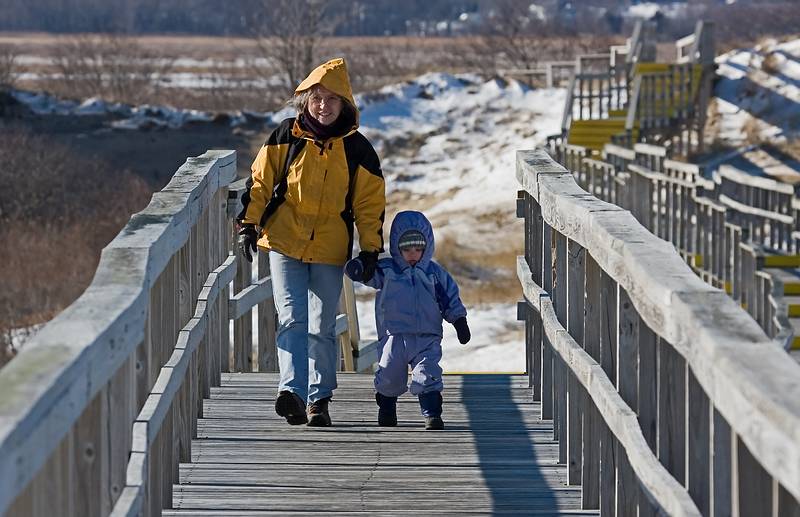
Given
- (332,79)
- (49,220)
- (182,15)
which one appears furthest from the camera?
(182,15)

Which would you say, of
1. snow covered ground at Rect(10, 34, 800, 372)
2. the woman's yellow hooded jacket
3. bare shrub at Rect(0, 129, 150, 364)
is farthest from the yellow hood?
snow covered ground at Rect(10, 34, 800, 372)

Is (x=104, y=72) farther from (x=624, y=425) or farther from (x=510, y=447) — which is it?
(x=624, y=425)

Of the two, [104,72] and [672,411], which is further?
[104,72]

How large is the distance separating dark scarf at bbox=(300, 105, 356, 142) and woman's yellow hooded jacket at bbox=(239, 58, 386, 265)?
16mm

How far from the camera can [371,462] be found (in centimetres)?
594

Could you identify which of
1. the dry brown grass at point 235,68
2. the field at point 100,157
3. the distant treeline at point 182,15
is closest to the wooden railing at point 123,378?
the field at point 100,157

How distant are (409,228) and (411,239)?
5 centimetres

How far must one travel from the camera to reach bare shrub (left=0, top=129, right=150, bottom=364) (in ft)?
93.2

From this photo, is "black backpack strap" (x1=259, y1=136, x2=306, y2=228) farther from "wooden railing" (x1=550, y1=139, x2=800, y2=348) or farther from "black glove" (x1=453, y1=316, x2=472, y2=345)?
"wooden railing" (x1=550, y1=139, x2=800, y2=348)

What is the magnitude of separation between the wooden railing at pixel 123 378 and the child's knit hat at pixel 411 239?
0.81 m

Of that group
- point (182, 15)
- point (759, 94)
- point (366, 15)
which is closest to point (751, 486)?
point (759, 94)

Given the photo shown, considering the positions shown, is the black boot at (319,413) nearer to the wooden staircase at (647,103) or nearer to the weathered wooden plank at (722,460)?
the weathered wooden plank at (722,460)

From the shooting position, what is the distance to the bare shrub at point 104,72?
193ft

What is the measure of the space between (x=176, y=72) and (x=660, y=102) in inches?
1982
